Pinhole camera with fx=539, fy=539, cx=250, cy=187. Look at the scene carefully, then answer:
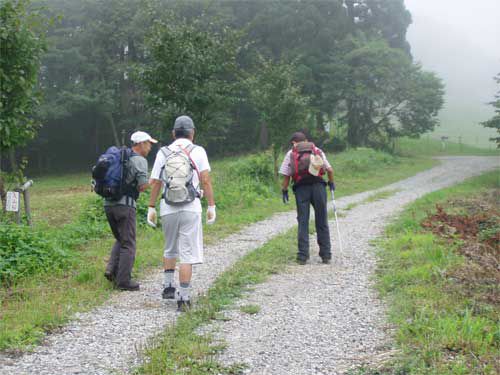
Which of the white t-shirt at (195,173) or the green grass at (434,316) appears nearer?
the green grass at (434,316)

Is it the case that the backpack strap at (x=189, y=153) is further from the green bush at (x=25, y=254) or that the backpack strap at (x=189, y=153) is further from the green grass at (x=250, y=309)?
the green bush at (x=25, y=254)

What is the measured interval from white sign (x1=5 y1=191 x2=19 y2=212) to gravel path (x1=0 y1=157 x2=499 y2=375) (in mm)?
2381

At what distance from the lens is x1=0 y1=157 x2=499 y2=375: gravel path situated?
4180 millimetres

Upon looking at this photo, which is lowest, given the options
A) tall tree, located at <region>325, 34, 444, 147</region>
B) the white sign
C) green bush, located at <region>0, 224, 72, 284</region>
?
green bush, located at <region>0, 224, 72, 284</region>

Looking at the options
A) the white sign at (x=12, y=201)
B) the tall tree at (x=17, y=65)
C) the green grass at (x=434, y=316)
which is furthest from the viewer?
the tall tree at (x=17, y=65)

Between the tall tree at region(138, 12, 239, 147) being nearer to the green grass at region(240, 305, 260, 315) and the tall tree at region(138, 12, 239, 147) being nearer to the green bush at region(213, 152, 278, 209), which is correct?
the green bush at region(213, 152, 278, 209)

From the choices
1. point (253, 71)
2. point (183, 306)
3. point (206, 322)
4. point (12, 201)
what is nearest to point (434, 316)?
point (206, 322)

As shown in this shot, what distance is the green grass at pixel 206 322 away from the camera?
13.0 ft

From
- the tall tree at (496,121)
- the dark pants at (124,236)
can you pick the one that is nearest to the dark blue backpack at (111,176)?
the dark pants at (124,236)

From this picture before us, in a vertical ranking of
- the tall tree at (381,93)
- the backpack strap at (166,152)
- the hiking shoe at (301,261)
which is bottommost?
the hiking shoe at (301,261)

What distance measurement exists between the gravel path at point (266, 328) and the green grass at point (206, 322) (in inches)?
6.4

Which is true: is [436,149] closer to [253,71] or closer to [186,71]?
[253,71]

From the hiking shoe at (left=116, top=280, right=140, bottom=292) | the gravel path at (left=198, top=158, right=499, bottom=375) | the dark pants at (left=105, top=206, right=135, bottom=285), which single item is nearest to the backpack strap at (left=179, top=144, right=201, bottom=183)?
the dark pants at (left=105, top=206, right=135, bottom=285)

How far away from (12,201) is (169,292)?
3267mm
